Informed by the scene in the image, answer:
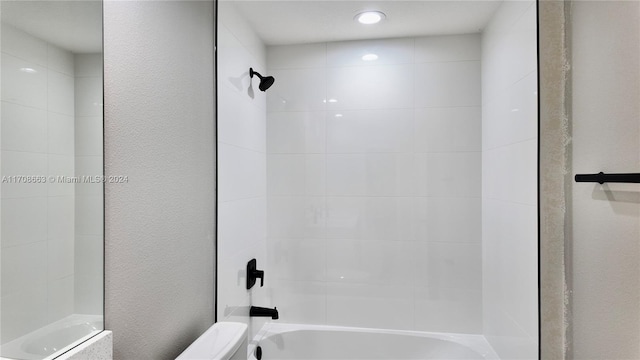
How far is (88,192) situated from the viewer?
31.4 inches

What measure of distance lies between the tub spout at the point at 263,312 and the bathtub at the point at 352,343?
12cm

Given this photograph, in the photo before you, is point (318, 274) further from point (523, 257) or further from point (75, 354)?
point (75, 354)

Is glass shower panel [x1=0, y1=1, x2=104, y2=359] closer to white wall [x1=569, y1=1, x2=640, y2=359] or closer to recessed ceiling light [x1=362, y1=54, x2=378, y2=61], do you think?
white wall [x1=569, y1=1, x2=640, y2=359]

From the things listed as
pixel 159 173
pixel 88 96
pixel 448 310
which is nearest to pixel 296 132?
pixel 159 173

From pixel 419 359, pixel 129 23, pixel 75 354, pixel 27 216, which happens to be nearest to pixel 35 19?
pixel 129 23

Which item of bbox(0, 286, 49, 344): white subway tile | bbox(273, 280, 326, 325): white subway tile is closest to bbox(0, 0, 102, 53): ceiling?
bbox(0, 286, 49, 344): white subway tile

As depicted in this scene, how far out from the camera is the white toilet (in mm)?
1080

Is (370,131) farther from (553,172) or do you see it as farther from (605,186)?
(605,186)

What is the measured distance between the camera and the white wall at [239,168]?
1.47 metres

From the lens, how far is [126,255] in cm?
92

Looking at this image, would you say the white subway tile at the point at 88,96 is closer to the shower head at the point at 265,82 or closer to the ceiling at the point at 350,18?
the ceiling at the point at 350,18

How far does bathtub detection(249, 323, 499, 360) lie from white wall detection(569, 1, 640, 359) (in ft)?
3.34

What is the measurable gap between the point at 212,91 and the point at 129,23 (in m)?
0.47

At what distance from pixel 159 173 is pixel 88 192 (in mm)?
270
